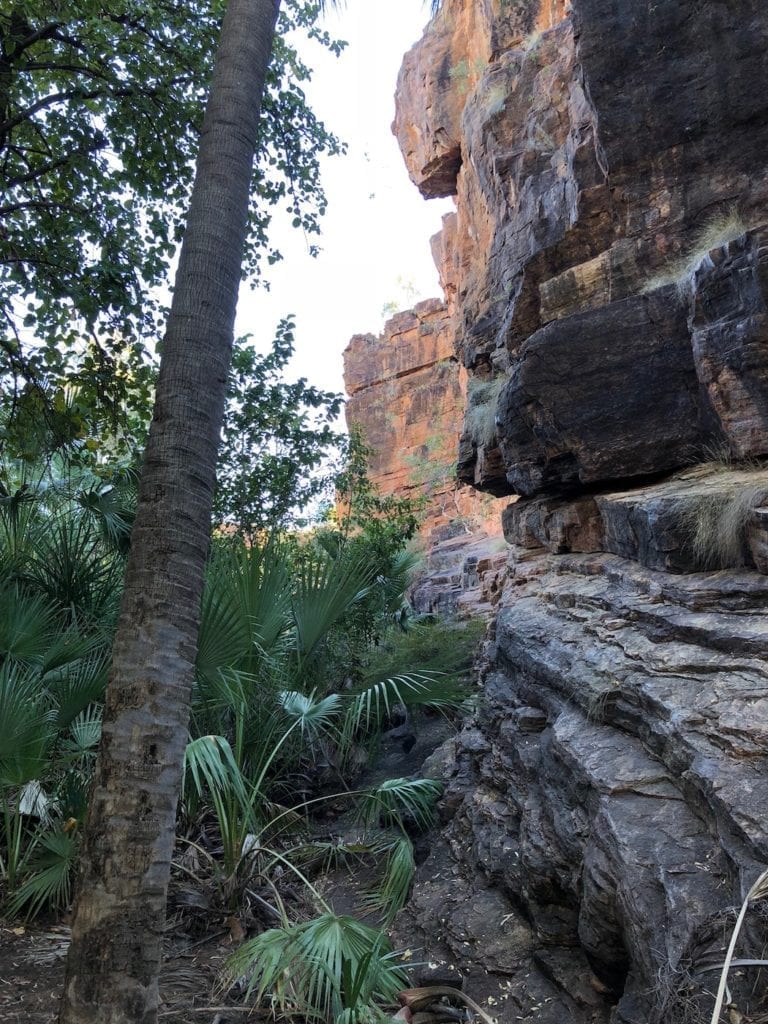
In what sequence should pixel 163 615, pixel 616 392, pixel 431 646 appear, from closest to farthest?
pixel 163 615
pixel 616 392
pixel 431 646

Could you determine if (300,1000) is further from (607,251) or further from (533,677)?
(607,251)

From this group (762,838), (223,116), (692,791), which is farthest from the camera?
(223,116)

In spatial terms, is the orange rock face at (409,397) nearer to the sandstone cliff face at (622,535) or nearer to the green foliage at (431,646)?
the green foliage at (431,646)

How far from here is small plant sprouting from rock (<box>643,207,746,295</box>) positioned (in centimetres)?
625

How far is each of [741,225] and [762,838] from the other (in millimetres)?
5317

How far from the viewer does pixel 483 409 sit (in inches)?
364

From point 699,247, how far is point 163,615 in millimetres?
5829

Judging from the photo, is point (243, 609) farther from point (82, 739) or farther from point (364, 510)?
point (364, 510)

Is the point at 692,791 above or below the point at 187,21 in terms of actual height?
below

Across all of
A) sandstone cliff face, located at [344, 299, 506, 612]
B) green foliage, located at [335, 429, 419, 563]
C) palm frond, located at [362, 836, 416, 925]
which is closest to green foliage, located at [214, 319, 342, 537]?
green foliage, located at [335, 429, 419, 563]

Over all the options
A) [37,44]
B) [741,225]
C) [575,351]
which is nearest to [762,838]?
[575,351]

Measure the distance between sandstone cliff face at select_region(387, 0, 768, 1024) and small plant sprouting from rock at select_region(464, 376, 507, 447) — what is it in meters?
0.06

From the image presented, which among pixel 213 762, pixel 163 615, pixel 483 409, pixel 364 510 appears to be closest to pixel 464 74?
pixel 364 510

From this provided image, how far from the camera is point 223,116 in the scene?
352cm
